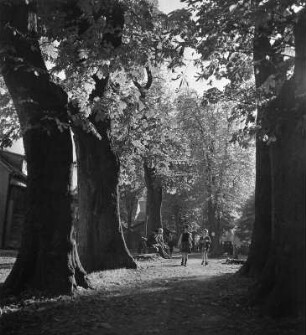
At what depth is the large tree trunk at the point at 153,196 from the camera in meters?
32.8

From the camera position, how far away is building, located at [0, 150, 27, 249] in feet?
115

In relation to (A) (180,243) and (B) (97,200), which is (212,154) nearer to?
(A) (180,243)

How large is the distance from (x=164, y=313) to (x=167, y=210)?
5926cm

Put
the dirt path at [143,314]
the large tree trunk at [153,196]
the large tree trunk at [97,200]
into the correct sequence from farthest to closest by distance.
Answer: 1. the large tree trunk at [153,196]
2. the large tree trunk at [97,200]
3. the dirt path at [143,314]

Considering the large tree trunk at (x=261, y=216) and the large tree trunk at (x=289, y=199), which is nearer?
the large tree trunk at (x=289, y=199)

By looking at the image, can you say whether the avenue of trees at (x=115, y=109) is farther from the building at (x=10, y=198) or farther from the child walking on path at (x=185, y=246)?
the building at (x=10, y=198)

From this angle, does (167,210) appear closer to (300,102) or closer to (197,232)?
(197,232)

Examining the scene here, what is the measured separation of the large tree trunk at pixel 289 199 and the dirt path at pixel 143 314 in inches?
18.3

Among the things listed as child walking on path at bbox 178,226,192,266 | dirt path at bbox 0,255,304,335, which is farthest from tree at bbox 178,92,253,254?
dirt path at bbox 0,255,304,335

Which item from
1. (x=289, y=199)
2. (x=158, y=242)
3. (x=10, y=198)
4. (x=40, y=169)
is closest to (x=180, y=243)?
(x=158, y=242)

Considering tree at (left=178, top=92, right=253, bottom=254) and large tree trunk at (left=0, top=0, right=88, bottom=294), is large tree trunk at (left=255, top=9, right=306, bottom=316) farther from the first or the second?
tree at (left=178, top=92, right=253, bottom=254)

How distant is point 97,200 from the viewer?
15.5 m

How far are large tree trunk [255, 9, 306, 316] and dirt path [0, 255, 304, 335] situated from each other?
1.53 ft

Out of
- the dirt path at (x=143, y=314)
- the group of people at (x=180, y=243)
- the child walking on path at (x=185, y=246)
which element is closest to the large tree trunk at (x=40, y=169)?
the dirt path at (x=143, y=314)
